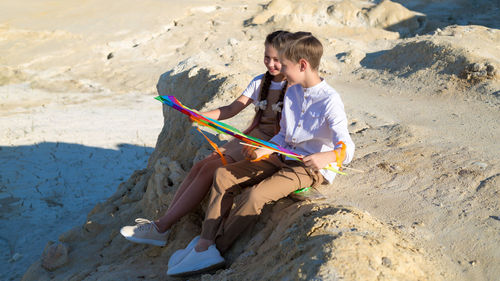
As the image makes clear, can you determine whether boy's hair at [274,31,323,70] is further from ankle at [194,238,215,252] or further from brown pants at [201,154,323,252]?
ankle at [194,238,215,252]

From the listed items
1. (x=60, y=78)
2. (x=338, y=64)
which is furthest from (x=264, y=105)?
(x=60, y=78)

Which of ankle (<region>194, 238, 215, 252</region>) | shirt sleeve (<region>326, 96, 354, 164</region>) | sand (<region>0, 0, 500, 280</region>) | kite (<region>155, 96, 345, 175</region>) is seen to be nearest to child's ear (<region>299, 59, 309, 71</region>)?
shirt sleeve (<region>326, 96, 354, 164</region>)

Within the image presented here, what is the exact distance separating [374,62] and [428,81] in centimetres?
144

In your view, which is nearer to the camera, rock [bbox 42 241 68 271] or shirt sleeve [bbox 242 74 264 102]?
shirt sleeve [bbox 242 74 264 102]

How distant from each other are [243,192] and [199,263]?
0.54 meters

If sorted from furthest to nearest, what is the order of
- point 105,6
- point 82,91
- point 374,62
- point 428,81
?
point 105,6 → point 82,91 → point 374,62 → point 428,81

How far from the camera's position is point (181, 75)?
6410 mm

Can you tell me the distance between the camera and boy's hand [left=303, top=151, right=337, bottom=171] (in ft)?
A: 8.39

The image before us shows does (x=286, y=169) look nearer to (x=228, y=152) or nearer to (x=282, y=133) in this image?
(x=282, y=133)

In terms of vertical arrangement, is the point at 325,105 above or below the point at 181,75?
above

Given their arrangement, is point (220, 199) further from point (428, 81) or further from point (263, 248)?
point (428, 81)

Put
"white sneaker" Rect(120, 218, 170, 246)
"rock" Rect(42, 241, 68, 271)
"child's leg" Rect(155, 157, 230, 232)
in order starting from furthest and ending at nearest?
"rock" Rect(42, 241, 68, 271), "white sneaker" Rect(120, 218, 170, 246), "child's leg" Rect(155, 157, 230, 232)

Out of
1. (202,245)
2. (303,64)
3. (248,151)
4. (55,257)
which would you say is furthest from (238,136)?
(55,257)

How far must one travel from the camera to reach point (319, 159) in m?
2.56
